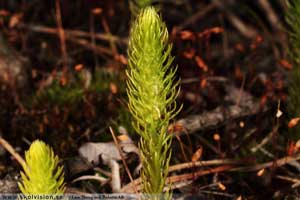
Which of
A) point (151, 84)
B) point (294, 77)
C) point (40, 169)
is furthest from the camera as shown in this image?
point (294, 77)

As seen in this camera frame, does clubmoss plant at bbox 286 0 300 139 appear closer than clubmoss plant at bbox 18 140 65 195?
No

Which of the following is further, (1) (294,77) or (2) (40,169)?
(1) (294,77)

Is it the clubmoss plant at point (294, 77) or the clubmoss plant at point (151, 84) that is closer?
the clubmoss plant at point (151, 84)

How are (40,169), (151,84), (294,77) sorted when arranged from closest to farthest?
(40,169), (151,84), (294,77)

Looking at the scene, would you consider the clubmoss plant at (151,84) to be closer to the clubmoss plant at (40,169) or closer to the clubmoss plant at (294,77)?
the clubmoss plant at (40,169)

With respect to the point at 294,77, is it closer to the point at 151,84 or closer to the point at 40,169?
the point at 151,84

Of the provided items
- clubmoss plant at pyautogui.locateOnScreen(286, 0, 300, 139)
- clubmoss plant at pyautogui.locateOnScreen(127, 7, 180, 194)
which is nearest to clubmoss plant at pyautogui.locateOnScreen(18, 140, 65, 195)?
clubmoss plant at pyautogui.locateOnScreen(127, 7, 180, 194)

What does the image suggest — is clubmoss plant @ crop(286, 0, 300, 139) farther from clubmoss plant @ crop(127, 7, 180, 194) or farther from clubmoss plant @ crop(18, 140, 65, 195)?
clubmoss plant @ crop(18, 140, 65, 195)

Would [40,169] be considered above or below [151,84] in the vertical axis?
below

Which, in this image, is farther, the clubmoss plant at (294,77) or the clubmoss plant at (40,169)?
the clubmoss plant at (294,77)

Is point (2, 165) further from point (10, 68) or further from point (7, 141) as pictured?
point (10, 68)

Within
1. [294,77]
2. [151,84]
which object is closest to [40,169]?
[151,84]

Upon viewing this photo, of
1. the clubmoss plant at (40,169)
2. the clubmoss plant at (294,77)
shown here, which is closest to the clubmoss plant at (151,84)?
the clubmoss plant at (40,169)
